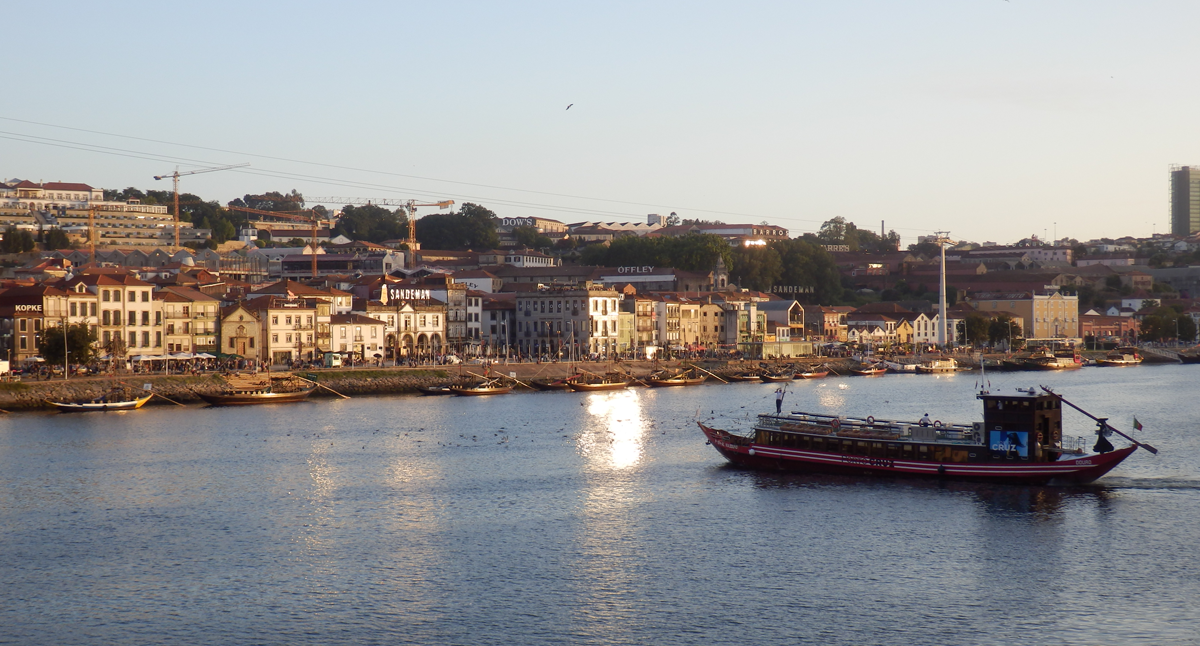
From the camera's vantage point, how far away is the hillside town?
65750 millimetres

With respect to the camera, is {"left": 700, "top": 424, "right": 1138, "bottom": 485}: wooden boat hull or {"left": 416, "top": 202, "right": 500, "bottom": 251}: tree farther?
{"left": 416, "top": 202, "right": 500, "bottom": 251}: tree

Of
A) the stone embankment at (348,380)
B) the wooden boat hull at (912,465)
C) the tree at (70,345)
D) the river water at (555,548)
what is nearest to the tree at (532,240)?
the stone embankment at (348,380)

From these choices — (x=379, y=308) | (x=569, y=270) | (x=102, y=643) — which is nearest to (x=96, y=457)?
(x=102, y=643)

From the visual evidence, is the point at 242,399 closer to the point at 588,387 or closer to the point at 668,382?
the point at 588,387

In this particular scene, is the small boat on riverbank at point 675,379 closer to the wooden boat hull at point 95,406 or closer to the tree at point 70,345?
the wooden boat hull at point 95,406

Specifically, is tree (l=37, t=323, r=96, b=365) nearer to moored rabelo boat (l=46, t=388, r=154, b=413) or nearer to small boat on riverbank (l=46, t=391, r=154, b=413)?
moored rabelo boat (l=46, t=388, r=154, b=413)

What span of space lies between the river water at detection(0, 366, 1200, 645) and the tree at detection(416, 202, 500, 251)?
90558mm

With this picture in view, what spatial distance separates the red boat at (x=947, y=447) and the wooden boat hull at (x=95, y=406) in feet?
87.8

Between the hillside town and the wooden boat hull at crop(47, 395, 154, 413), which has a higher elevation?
the hillside town

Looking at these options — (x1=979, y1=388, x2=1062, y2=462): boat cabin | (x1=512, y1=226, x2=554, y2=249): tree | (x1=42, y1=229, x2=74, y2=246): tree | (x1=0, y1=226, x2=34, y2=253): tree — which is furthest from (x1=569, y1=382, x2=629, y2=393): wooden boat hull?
(x1=512, y1=226, x2=554, y2=249): tree

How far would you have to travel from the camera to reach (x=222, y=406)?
54.6 m

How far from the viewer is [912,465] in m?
31.7

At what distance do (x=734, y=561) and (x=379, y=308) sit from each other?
53998 millimetres

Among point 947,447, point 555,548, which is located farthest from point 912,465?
point 555,548
